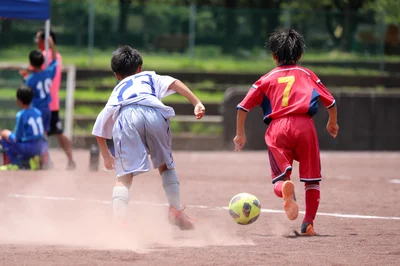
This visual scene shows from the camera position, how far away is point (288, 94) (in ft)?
23.2

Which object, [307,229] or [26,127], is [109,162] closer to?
[307,229]

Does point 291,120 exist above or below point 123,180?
above

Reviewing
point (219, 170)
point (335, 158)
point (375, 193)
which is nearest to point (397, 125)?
point (335, 158)

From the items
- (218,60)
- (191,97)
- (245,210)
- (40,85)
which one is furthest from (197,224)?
(218,60)

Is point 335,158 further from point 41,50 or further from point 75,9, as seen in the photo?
point 75,9

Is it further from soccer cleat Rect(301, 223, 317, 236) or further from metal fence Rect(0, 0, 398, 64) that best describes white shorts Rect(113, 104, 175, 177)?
metal fence Rect(0, 0, 398, 64)

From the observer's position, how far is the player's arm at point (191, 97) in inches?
263

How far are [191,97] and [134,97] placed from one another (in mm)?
466

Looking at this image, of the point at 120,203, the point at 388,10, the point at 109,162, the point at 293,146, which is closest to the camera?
the point at 120,203

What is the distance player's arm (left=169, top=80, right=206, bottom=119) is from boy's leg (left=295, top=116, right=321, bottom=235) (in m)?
0.93

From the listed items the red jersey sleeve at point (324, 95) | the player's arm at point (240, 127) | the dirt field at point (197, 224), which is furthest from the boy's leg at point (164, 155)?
the red jersey sleeve at point (324, 95)

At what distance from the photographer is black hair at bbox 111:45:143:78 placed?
6.96 m

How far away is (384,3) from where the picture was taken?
68.6ft

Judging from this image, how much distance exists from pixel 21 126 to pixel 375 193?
5167 mm
